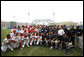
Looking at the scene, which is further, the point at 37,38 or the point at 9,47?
the point at 37,38

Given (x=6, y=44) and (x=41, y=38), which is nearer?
(x=6, y=44)

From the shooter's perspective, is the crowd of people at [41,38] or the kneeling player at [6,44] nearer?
the kneeling player at [6,44]

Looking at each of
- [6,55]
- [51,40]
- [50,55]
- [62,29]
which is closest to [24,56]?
[6,55]

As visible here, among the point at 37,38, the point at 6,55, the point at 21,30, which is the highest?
the point at 21,30

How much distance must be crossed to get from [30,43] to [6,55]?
245 cm

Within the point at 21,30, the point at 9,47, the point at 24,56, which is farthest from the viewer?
the point at 21,30

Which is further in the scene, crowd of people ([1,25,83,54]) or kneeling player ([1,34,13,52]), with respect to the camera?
crowd of people ([1,25,83,54])

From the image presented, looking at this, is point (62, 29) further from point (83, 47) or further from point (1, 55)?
point (1, 55)

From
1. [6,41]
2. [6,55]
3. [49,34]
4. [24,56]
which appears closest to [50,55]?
[24,56]

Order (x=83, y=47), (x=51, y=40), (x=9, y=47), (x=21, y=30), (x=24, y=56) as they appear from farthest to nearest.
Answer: (x=21, y=30) → (x=51, y=40) → (x=9, y=47) → (x=83, y=47) → (x=24, y=56)

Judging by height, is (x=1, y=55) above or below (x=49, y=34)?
below

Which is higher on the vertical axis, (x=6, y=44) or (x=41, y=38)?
(x=41, y=38)

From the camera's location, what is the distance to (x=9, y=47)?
6.20 metres

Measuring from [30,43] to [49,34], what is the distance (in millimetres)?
1727
